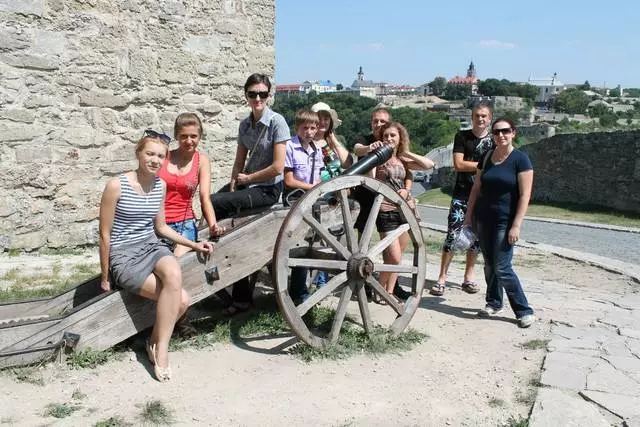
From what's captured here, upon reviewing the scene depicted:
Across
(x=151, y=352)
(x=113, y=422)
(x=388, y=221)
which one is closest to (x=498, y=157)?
(x=388, y=221)

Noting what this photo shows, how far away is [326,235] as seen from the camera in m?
3.55

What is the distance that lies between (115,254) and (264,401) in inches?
42.7

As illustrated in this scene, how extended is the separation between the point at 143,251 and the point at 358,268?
120 cm

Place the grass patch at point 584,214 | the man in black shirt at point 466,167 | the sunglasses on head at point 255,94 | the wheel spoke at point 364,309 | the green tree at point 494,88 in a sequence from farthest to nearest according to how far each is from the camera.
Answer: the green tree at point 494,88 < the grass patch at point 584,214 < the man in black shirt at point 466,167 < the sunglasses on head at point 255,94 < the wheel spoke at point 364,309

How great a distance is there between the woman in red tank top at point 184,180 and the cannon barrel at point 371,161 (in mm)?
847

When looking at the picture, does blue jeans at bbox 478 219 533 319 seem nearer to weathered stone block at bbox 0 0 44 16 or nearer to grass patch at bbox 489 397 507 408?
grass patch at bbox 489 397 507 408

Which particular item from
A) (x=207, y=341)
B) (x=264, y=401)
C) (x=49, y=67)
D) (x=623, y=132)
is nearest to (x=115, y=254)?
(x=207, y=341)

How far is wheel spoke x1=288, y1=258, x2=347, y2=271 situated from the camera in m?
3.44

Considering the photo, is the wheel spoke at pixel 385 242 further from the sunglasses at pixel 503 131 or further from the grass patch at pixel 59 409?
the grass patch at pixel 59 409

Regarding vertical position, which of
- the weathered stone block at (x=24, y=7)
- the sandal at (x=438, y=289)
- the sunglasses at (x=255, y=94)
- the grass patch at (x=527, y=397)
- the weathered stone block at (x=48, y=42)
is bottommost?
the sandal at (x=438, y=289)

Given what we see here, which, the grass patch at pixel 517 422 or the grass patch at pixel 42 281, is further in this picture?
the grass patch at pixel 42 281

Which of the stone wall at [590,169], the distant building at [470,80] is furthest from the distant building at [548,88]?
the stone wall at [590,169]

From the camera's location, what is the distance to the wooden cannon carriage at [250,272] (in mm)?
3076

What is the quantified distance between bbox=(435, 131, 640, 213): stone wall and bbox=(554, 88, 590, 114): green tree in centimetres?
9215
